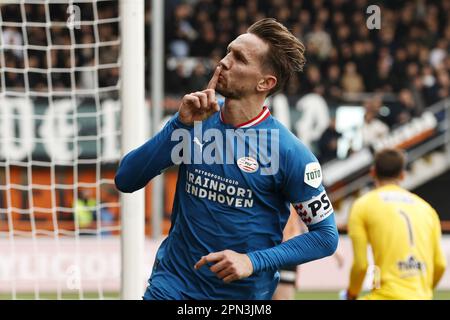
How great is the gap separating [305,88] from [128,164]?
10194 mm

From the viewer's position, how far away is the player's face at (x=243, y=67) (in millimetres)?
4094

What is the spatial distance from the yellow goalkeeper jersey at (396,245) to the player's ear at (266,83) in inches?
67.1

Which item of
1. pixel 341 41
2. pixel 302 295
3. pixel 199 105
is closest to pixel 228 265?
pixel 199 105

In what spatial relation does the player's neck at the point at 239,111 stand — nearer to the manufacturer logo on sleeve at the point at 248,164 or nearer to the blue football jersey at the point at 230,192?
the blue football jersey at the point at 230,192

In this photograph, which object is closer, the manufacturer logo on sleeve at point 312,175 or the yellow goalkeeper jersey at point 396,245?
the manufacturer logo on sleeve at point 312,175

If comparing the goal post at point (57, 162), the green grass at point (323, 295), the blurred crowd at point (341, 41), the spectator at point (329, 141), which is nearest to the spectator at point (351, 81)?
the blurred crowd at point (341, 41)

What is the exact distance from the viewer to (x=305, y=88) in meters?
14.1

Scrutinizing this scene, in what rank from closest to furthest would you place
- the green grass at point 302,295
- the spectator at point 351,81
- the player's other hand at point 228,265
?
1. the player's other hand at point 228,265
2. the green grass at point 302,295
3. the spectator at point 351,81

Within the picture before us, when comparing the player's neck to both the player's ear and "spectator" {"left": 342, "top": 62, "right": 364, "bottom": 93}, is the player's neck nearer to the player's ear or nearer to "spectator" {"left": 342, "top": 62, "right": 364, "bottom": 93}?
the player's ear

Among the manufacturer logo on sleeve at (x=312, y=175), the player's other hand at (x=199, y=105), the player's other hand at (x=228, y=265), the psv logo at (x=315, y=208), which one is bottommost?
the player's other hand at (x=228, y=265)

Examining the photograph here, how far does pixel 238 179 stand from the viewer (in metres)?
4.07
